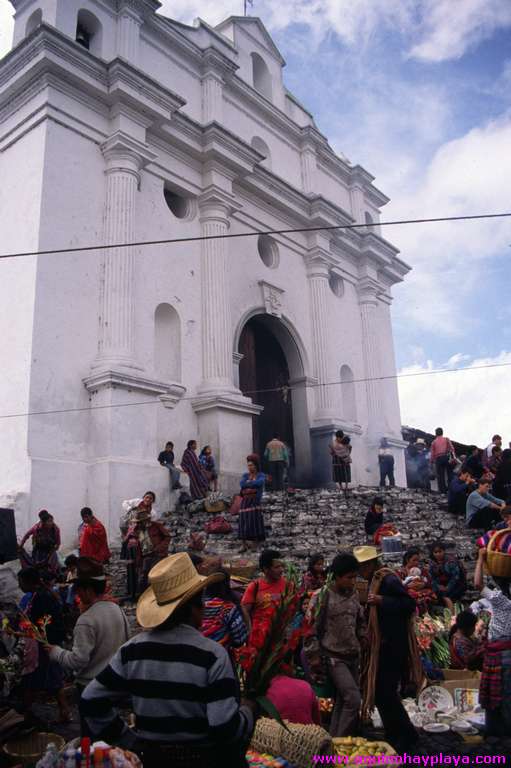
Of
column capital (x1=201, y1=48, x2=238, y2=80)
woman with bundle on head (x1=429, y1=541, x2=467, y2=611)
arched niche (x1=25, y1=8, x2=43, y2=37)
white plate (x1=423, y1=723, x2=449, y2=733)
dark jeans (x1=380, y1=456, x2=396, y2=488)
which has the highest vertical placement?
column capital (x1=201, y1=48, x2=238, y2=80)

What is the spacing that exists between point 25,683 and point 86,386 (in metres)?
8.17

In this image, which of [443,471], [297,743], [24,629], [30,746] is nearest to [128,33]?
[443,471]

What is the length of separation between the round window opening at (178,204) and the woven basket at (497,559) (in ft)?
43.4

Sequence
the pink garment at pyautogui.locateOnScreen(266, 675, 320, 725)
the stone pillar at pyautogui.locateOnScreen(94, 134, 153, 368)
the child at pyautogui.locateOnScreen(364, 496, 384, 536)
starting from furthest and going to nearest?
the stone pillar at pyautogui.locateOnScreen(94, 134, 153, 368) < the child at pyautogui.locateOnScreen(364, 496, 384, 536) < the pink garment at pyautogui.locateOnScreen(266, 675, 320, 725)

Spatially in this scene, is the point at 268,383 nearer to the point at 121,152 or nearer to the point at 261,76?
the point at 121,152

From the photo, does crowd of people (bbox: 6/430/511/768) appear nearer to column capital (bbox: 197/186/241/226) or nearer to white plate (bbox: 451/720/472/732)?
white plate (bbox: 451/720/472/732)

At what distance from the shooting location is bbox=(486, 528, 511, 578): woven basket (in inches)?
168

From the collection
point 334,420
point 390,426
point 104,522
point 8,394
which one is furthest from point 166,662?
point 390,426

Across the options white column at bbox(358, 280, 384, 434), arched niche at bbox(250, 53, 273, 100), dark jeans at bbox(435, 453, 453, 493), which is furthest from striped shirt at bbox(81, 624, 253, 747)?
arched niche at bbox(250, 53, 273, 100)

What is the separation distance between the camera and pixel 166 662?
2465 mm

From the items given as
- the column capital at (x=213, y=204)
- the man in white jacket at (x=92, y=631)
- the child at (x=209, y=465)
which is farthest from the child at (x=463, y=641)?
the column capital at (x=213, y=204)

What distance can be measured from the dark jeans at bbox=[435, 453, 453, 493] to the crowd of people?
5905mm

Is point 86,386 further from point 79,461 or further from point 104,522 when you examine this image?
point 104,522

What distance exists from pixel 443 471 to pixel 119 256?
Result: 8.33 metres
